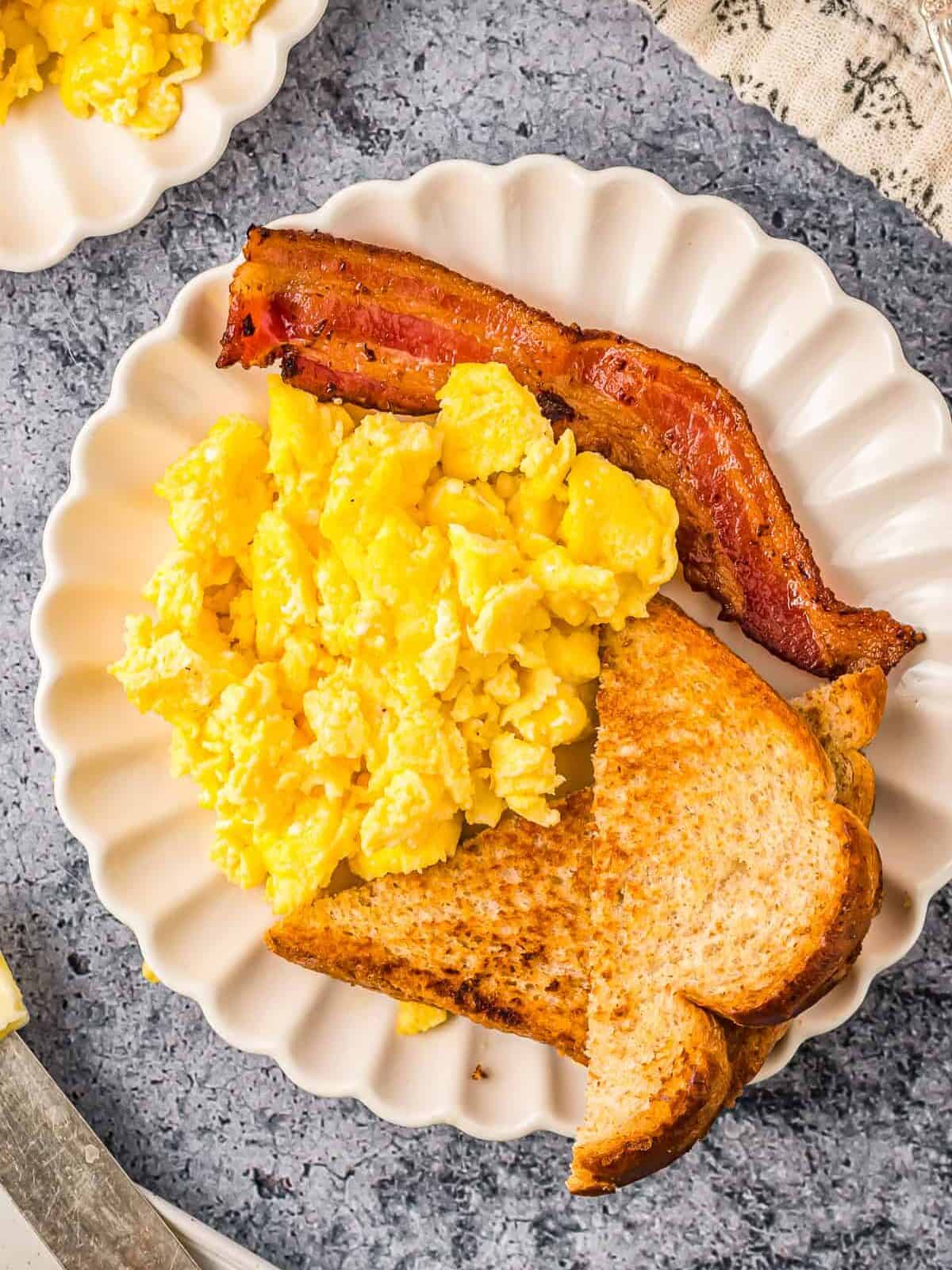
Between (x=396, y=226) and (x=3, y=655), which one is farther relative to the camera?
(x=3, y=655)

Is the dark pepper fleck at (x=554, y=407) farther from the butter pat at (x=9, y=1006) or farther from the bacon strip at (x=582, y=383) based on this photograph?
the butter pat at (x=9, y=1006)

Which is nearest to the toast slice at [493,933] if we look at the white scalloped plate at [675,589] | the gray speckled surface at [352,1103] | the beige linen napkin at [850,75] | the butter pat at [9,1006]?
the white scalloped plate at [675,589]

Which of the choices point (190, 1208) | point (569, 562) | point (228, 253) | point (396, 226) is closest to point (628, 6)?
point (396, 226)

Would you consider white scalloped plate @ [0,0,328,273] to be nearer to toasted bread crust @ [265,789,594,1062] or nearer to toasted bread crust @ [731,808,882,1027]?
toasted bread crust @ [265,789,594,1062]

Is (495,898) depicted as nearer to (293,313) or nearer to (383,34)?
(293,313)

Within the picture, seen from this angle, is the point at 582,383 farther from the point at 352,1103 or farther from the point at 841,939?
the point at 352,1103

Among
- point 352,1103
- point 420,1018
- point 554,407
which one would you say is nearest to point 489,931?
point 420,1018

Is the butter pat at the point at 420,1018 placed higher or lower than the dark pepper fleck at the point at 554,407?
lower
